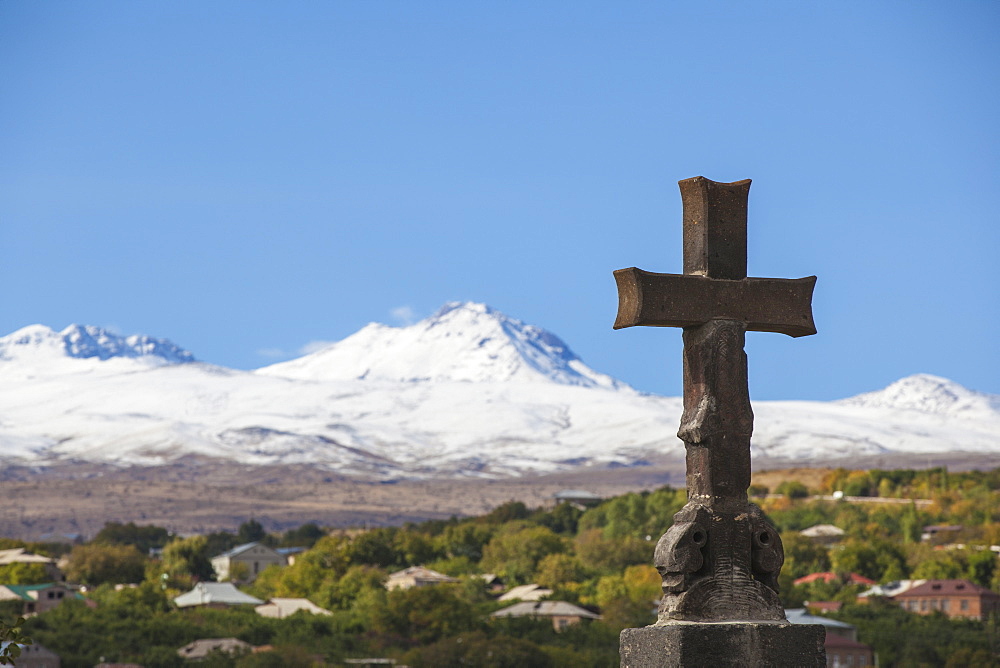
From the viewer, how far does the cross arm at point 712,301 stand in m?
9.14

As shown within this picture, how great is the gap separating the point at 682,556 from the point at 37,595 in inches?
4499

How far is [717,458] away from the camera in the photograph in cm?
913

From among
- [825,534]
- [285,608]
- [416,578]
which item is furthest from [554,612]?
[825,534]

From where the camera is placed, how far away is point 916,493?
185000 mm

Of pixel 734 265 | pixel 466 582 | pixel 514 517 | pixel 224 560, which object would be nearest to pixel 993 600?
pixel 466 582

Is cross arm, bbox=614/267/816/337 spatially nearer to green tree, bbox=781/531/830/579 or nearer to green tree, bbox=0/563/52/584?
green tree, bbox=781/531/830/579

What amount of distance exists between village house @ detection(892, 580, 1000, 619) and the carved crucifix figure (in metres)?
109

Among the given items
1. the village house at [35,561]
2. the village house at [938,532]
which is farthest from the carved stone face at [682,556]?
the village house at [938,532]

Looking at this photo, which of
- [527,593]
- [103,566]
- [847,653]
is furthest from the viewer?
[103,566]

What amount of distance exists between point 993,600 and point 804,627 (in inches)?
4532

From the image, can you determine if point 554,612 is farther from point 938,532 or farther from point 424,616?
point 938,532

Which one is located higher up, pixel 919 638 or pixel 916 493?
pixel 916 493

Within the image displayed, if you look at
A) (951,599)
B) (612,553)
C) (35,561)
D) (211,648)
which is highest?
(612,553)

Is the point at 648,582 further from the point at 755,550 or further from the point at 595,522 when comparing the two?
the point at 755,550
